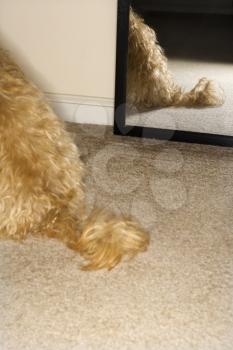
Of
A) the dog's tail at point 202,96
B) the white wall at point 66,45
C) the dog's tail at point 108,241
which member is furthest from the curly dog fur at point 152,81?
the dog's tail at point 108,241

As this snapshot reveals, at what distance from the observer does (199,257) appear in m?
1.29

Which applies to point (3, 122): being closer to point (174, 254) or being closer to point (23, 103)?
point (23, 103)

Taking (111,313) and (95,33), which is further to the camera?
(95,33)

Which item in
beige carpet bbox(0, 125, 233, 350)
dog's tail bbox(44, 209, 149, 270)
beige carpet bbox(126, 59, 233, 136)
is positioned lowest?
beige carpet bbox(0, 125, 233, 350)

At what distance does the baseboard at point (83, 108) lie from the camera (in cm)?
191

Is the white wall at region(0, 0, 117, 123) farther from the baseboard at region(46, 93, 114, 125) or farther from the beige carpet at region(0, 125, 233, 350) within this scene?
the beige carpet at region(0, 125, 233, 350)

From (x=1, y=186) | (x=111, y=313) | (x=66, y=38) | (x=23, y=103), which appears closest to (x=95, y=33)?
(x=66, y=38)

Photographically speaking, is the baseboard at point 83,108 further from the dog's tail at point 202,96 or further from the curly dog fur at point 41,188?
the curly dog fur at point 41,188

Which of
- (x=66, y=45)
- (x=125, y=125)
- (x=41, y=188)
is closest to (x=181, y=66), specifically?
(x=125, y=125)

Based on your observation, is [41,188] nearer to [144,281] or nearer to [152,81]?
[144,281]

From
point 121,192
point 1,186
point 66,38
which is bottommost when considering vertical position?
point 121,192

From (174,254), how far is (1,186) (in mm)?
515

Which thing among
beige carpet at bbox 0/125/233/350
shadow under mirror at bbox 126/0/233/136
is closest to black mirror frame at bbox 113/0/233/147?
shadow under mirror at bbox 126/0/233/136

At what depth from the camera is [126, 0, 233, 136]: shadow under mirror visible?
62.6 inches
